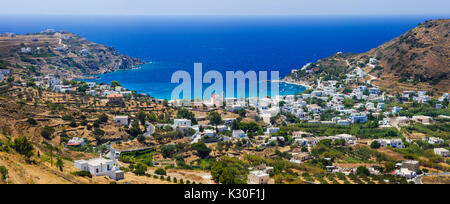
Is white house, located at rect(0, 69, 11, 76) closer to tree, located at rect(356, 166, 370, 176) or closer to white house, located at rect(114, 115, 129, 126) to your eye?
white house, located at rect(114, 115, 129, 126)

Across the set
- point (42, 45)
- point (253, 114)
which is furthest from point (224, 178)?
point (42, 45)

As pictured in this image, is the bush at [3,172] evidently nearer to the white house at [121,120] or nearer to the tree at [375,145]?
the white house at [121,120]

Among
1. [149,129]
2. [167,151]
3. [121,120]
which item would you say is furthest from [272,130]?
[121,120]

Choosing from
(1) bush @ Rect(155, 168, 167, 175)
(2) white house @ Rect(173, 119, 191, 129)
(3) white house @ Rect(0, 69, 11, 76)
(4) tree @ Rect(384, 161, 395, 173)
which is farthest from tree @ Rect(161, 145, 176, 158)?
(3) white house @ Rect(0, 69, 11, 76)

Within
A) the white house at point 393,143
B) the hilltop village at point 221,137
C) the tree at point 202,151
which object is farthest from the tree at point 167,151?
the white house at point 393,143
